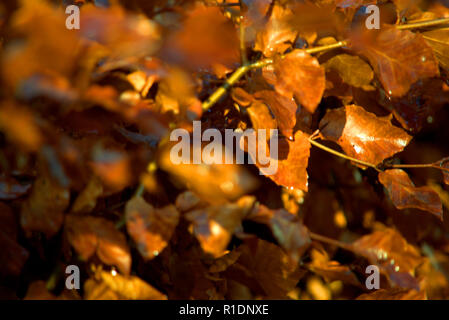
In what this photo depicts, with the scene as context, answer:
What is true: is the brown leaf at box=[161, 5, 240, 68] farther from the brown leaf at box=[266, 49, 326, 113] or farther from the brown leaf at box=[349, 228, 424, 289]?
the brown leaf at box=[349, 228, 424, 289]

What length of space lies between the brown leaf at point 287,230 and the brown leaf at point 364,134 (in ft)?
0.49

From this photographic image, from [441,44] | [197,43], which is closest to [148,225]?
[197,43]

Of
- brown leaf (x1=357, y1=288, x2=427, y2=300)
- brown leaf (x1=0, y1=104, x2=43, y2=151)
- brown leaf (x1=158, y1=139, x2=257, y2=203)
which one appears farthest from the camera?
brown leaf (x1=357, y1=288, x2=427, y2=300)

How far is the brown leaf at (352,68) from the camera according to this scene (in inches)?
20.7

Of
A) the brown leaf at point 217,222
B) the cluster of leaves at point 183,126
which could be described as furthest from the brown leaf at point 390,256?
the brown leaf at point 217,222

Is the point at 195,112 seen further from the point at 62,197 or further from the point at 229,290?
the point at 229,290

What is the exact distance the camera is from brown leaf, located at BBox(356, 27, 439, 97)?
42cm

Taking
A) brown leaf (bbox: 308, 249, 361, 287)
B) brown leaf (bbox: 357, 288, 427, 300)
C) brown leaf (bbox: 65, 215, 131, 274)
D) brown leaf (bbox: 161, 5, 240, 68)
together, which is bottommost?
brown leaf (bbox: 357, 288, 427, 300)

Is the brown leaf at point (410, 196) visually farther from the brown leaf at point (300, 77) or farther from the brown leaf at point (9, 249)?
the brown leaf at point (9, 249)

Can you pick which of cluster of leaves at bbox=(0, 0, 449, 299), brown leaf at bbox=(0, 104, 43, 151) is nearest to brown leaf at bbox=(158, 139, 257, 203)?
cluster of leaves at bbox=(0, 0, 449, 299)

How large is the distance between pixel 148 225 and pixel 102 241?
0.05 meters

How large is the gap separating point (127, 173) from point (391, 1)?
0.37 m

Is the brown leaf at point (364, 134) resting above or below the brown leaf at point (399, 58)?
below
